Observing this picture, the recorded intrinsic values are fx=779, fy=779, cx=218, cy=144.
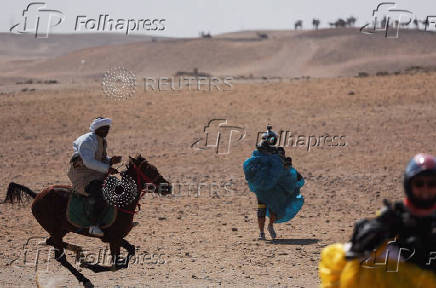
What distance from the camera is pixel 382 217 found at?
3898 mm

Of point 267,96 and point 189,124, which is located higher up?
point 267,96

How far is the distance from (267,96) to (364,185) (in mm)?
13426

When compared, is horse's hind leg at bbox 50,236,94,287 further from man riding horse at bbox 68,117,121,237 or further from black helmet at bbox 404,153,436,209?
black helmet at bbox 404,153,436,209

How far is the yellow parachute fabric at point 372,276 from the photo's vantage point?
13.2 ft

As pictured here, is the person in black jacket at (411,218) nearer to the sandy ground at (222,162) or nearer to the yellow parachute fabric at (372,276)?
the yellow parachute fabric at (372,276)

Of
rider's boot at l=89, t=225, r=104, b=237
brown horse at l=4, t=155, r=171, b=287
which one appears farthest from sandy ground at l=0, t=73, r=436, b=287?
rider's boot at l=89, t=225, r=104, b=237

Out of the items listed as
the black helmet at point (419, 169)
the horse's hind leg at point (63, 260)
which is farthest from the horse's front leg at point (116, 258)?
the black helmet at point (419, 169)

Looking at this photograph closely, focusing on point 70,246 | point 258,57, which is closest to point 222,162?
point 70,246

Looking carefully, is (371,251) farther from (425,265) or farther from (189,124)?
(189,124)

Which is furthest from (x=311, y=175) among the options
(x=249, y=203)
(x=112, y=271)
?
(x=112, y=271)

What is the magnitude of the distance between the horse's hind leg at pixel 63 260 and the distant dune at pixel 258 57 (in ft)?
216

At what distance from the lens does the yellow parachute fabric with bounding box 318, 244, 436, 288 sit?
4.03 metres

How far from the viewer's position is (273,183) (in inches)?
490

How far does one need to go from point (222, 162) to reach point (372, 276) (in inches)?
704
